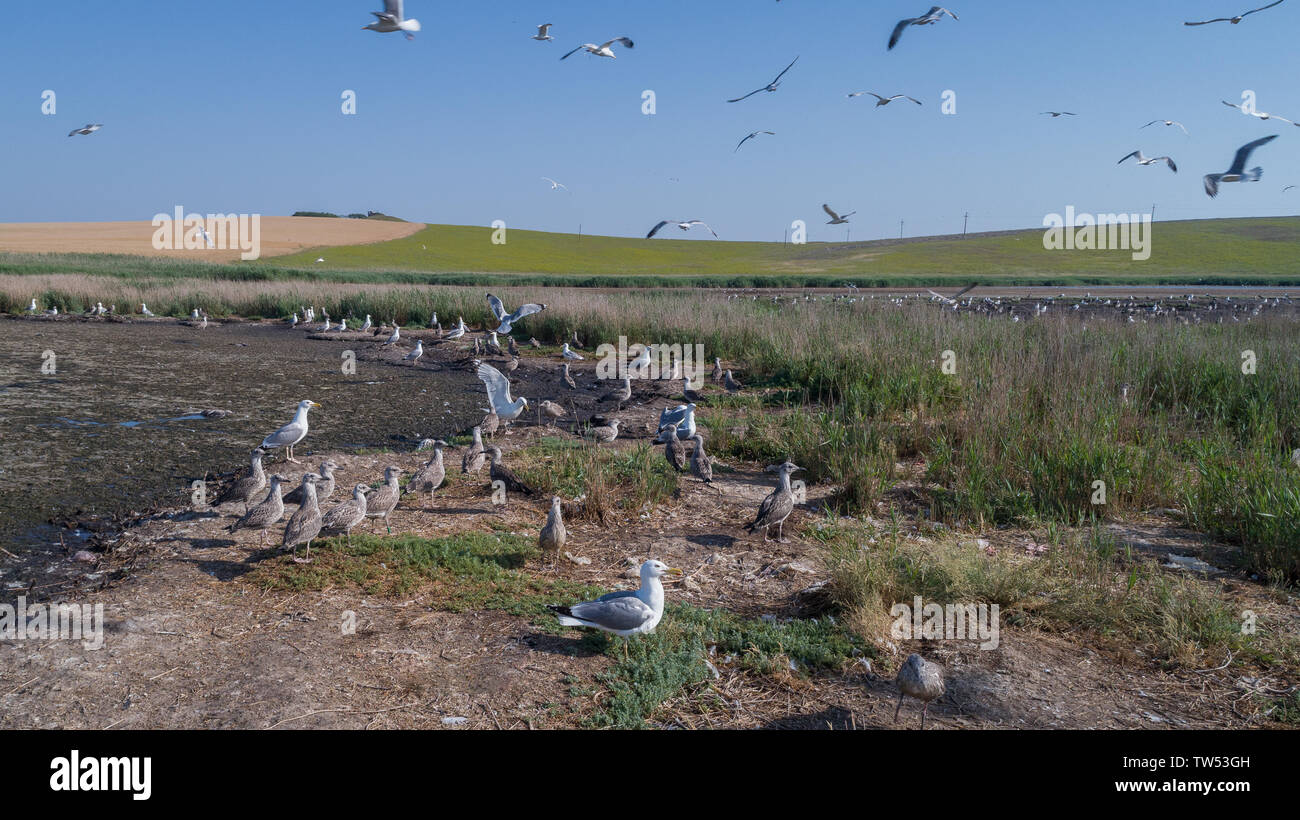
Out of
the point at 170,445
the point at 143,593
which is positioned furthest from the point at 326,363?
the point at 143,593

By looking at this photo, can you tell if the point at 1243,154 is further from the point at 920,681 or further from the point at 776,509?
the point at 920,681

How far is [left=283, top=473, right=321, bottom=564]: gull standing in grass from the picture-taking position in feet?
18.8

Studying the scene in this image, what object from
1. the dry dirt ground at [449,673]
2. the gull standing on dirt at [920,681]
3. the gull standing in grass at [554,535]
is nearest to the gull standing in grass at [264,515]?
the dry dirt ground at [449,673]

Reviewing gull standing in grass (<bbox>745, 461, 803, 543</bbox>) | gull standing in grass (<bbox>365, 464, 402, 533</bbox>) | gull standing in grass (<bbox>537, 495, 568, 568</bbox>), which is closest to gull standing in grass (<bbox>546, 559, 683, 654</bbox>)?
gull standing in grass (<bbox>537, 495, 568, 568</bbox>)

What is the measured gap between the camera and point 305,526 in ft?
19.0

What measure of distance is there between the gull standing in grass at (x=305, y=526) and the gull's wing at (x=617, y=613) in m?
2.45

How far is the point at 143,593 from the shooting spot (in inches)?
203

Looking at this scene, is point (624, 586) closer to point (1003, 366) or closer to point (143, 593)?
point (143, 593)

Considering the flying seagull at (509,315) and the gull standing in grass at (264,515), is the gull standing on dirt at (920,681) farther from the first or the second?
the flying seagull at (509,315)

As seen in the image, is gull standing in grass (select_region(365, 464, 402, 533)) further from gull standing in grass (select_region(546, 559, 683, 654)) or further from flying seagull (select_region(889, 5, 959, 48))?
flying seagull (select_region(889, 5, 959, 48))

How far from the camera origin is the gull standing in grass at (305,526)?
5.74 m

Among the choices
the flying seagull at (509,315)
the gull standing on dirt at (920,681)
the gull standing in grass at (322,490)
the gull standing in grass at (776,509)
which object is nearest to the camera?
the gull standing on dirt at (920,681)

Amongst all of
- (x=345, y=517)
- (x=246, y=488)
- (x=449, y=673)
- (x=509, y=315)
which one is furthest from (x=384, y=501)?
(x=509, y=315)

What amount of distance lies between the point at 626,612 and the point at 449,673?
1039 millimetres
